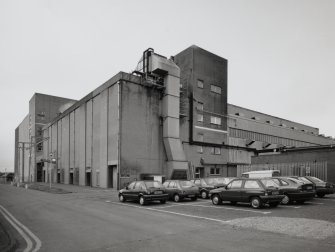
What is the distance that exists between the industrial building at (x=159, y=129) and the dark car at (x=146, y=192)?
572 inches

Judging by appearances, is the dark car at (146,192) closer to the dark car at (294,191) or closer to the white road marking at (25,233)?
the dark car at (294,191)

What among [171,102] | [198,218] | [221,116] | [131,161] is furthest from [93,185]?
[198,218]

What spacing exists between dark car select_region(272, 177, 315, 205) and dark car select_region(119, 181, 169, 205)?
6.27m

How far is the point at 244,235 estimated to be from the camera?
857 cm

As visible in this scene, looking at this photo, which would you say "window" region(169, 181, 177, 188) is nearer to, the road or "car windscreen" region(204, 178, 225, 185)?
"car windscreen" region(204, 178, 225, 185)

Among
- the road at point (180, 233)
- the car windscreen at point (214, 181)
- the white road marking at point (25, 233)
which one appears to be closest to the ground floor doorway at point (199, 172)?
the car windscreen at point (214, 181)

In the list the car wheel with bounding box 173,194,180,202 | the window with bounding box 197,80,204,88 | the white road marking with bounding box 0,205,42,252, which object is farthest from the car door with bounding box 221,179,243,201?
the window with bounding box 197,80,204,88

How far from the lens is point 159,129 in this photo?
124 ft

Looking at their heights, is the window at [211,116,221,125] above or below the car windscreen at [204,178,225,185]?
above

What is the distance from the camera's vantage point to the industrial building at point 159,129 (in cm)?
3481

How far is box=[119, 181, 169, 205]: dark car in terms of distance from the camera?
1691cm

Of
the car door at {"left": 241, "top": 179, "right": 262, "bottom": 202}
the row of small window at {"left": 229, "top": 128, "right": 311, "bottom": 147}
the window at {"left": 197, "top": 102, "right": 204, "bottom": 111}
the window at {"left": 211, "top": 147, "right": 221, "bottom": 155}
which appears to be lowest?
the car door at {"left": 241, "top": 179, "right": 262, "bottom": 202}

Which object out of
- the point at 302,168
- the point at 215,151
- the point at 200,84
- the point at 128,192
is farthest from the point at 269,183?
the point at 200,84

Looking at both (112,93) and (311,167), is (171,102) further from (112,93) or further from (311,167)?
(311,167)
